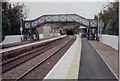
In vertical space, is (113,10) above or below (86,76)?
above

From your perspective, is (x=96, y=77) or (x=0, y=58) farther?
(x=0, y=58)

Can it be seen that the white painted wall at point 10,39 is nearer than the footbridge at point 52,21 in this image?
Yes

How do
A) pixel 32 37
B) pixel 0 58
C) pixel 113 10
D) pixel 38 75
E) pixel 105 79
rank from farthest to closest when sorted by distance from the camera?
pixel 32 37 < pixel 113 10 < pixel 0 58 < pixel 38 75 < pixel 105 79

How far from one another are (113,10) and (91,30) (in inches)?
609

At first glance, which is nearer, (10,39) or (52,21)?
(10,39)

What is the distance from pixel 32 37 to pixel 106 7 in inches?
777

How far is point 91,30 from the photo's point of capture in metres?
75.2

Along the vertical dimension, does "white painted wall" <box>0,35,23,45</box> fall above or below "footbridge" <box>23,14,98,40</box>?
below

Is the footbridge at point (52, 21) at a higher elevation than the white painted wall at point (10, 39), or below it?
higher

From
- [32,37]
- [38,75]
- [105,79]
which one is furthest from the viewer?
[32,37]

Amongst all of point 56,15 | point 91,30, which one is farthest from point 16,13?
point 91,30

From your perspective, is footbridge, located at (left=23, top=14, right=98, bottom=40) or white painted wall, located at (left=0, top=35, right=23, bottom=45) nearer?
white painted wall, located at (left=0, top=35, right=23, bottom=45)

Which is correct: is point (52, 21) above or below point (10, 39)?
above

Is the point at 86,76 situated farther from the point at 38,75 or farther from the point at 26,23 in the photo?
the point at 26,23
